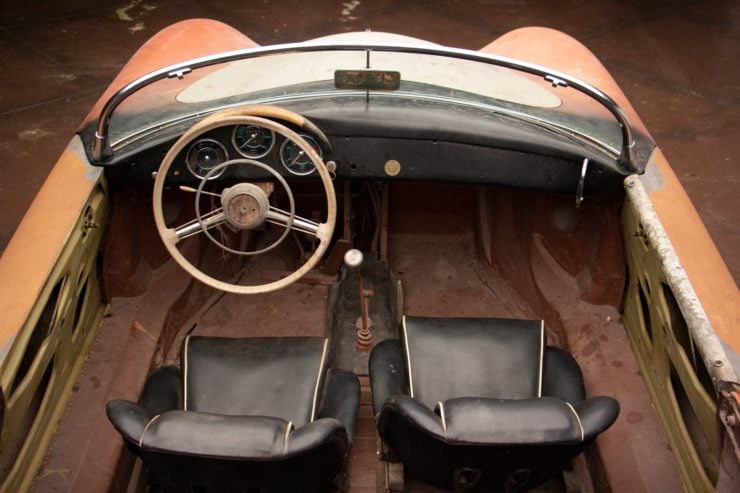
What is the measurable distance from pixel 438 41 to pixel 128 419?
4.47m

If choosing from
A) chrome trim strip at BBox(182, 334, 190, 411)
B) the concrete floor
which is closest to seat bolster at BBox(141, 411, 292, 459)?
chrome trim strip at BBox(182, 334, 190, 411)

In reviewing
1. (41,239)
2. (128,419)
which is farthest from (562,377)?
(41,239)

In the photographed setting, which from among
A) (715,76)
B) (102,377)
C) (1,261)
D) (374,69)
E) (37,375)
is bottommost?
(715,76)

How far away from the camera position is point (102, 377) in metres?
2.57

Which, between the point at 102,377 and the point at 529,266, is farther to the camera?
the point at 529,266

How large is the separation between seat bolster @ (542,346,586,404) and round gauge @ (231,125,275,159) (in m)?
1.17

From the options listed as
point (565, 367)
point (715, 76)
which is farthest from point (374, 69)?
point (715, 76)

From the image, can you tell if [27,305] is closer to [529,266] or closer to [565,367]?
[565,367]

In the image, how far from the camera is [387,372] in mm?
2520

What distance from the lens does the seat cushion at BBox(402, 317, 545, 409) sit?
2516mm

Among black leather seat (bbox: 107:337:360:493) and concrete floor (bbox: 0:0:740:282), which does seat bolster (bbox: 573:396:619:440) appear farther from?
concrete floor (bbox: 0:0:740:282)

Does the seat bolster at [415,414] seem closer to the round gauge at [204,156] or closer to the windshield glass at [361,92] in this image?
the round gauge at [204,156]

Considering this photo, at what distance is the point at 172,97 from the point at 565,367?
170 centimetres

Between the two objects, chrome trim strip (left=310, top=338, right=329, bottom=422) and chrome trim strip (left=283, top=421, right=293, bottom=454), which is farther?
chrome trim strip (left=310, top=338, right=329, bottom=422)
